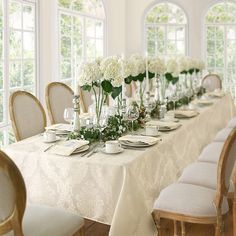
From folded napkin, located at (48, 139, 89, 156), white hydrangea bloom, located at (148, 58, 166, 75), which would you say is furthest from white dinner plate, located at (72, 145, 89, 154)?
white hydrangea bloom, located at (148, 58, 166, 75)

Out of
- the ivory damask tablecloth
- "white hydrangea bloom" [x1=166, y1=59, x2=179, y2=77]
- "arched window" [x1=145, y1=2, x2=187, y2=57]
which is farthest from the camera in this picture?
"arched window" [x1=145, y1=2, x2=187, y2=57]

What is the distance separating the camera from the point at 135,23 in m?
8.39

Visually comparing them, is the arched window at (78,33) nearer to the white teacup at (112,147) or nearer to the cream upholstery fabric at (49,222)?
the white teacup at (112,147)

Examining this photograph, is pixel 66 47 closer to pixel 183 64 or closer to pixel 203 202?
pixel 183 64

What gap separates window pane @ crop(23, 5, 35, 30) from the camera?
4.94 m

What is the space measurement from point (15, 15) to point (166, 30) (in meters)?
4.52

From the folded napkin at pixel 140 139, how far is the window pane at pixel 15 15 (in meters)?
2.62

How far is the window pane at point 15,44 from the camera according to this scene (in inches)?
185

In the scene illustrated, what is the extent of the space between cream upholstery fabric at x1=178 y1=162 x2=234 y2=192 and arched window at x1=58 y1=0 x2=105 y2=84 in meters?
3.39

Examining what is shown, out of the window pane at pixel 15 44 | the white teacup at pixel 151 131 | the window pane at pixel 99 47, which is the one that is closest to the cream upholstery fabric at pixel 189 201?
the white teacup at pixel 151 131

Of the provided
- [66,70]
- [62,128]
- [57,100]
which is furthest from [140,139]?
[66,70]

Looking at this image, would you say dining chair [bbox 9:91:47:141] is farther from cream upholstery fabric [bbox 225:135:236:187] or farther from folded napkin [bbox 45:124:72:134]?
cream upholstery fabric [bbox 225:135:236:187]

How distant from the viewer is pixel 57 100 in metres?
3.97

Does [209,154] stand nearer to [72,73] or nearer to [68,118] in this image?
[68,118]
